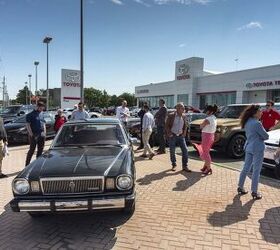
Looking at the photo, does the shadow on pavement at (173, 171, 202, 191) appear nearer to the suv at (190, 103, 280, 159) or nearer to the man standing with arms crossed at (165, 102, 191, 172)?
the man standing with arms crossed at (165, 102, 191, 172)

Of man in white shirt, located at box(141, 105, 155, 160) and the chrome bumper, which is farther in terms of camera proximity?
man in white shirt, located at box(141, 105, 155, 160)

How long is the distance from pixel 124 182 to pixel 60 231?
48.9 inches

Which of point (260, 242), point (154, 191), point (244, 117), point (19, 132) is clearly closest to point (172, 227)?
point (260, 242)

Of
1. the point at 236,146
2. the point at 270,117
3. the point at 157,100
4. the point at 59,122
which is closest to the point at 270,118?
the point at 270,117

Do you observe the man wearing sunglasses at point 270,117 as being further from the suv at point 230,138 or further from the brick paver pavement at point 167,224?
the brick paver pavement at point 167,224

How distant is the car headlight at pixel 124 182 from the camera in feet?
14.2

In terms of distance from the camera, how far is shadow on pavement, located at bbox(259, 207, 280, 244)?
4.39 m

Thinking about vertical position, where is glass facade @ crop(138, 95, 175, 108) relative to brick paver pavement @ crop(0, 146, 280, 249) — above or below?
above

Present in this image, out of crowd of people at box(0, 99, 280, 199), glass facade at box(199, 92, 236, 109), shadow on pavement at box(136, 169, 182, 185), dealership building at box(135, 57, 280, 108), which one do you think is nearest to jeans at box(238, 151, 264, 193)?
crowd of people at box(0, 99, 280, 199)

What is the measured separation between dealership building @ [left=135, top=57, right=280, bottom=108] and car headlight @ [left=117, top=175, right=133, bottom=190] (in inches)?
1228

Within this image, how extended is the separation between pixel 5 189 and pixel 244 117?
5225 mm

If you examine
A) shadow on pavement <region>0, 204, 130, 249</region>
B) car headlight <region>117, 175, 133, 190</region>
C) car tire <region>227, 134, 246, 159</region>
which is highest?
car headlight <region>117, 175, 133, 190</region>

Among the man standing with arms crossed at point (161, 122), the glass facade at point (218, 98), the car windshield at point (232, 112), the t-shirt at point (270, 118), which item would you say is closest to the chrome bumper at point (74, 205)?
the man standing with arms crossed at point (161, 122)

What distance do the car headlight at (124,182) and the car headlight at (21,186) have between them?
1254 mm
